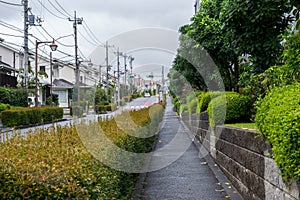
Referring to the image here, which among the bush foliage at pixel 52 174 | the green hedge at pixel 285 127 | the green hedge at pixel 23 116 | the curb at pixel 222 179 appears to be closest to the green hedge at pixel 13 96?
the green hedge at pixel 23 116

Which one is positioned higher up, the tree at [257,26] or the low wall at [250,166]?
the tree at [257,26]

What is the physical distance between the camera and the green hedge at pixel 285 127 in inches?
138

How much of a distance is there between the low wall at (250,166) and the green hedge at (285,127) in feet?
0.77

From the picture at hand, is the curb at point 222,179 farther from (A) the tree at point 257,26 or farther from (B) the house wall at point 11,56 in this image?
(B) the house wall at point 11,56

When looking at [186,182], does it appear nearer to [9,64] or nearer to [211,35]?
[211,35]

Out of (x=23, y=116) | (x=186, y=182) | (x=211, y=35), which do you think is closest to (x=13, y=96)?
(x=23, y=116)

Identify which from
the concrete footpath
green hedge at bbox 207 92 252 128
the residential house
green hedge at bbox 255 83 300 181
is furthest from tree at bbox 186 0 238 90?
the residential house

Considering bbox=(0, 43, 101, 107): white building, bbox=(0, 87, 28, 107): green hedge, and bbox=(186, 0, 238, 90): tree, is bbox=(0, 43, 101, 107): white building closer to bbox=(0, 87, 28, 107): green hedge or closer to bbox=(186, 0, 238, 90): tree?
bbox=(0, 87, 28, 107): green hedge

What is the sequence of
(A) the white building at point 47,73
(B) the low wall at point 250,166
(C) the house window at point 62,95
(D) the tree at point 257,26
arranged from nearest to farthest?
(B) the low wall at point 250,166
(D) the tree at point 257,26
(A) the white building at point 47,73
(C) the house window at point 62,95

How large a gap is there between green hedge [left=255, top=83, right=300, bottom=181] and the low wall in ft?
0.77

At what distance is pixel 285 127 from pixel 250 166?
7.42 ft

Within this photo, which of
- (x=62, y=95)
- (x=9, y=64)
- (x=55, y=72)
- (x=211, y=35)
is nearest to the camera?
(x=211, y=35)

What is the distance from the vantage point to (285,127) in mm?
3635

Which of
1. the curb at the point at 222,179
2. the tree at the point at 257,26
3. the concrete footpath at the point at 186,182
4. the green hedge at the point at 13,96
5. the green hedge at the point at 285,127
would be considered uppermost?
the tree at the point at 257,26
